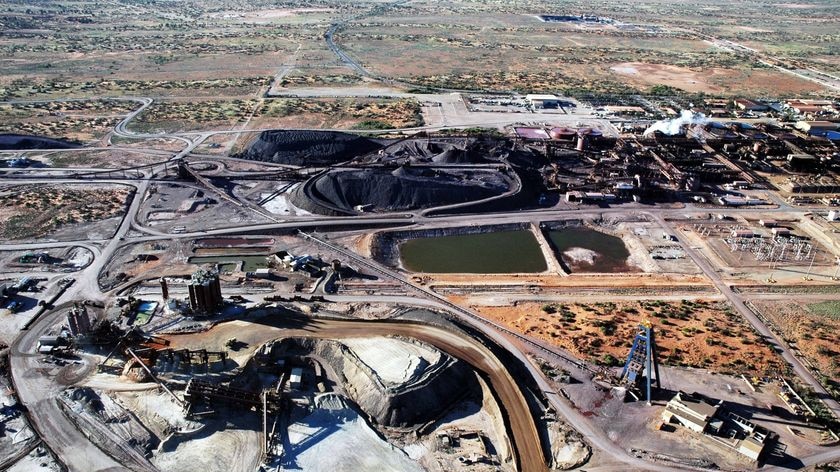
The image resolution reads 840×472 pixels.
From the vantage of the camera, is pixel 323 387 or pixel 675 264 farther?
pixel 675 264

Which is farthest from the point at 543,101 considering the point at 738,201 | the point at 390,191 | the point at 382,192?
the point at 382,192

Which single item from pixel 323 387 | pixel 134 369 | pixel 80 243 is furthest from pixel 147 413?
pixel 80 243

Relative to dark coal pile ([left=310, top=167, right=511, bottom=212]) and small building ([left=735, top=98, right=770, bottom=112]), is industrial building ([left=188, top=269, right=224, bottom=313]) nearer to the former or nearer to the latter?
dark coal pile ([left=310, top=167, right=511, bottom=212])

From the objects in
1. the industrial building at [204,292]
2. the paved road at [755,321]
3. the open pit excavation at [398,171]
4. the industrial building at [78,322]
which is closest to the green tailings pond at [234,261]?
the industrial building at [204,292]

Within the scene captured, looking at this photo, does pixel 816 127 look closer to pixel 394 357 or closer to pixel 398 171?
pixel 398 171

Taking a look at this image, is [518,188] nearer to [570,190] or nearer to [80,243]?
[570,190]

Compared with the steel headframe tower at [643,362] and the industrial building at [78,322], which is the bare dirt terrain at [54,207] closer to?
the industrial building at [78,322]
